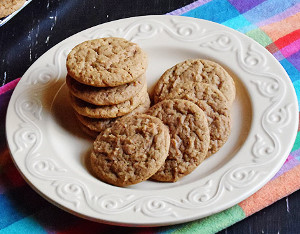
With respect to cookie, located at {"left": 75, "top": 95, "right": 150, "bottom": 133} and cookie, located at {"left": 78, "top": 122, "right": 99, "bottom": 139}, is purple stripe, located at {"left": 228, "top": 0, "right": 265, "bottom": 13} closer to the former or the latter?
cookie, located at {"left": 75, "top": 95, "right": 150, "bottom": 133}

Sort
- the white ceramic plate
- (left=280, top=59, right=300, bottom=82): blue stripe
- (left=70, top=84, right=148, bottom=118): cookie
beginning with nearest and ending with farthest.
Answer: the white ceramic plate
(left=70, top=84, right=148, bottom=118): cookie
(left=280, top=59, right=300, bottom=82): blue stripe

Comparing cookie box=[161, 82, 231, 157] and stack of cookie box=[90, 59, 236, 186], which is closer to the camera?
stack of cookie box=[90, 59, 236, 186]

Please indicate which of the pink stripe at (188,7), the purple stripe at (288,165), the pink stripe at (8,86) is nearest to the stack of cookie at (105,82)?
the pink stripe at (8,86)

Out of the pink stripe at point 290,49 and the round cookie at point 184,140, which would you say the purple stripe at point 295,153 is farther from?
the pink stripe at point 290,49

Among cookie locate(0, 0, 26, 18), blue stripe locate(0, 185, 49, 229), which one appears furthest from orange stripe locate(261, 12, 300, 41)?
blue stripe locate(0, 185, 49, 229)

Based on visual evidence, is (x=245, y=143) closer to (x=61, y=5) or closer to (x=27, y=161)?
(x=27, y=161)

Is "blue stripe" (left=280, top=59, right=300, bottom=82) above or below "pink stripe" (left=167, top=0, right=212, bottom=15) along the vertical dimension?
below

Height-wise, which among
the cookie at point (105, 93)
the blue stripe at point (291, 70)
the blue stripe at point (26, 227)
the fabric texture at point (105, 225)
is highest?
the cookie at point (105, 93)
